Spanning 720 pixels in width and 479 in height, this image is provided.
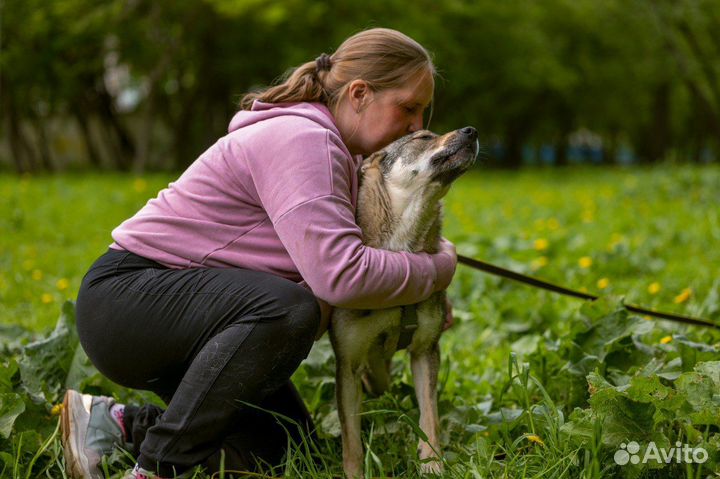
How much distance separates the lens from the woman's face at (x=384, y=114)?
2.83 m

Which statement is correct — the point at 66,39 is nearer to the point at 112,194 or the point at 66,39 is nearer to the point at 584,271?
the point at 112,194

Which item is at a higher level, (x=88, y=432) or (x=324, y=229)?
(x=324, y=229)

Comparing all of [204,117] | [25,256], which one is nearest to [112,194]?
[25,256]

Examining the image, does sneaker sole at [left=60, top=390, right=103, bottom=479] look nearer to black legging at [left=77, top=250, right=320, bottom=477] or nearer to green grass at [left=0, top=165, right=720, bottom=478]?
green grass at [left=0, top=165, right=720, bottom=478]

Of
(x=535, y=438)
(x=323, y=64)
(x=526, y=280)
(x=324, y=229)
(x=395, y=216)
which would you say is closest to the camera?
(x=324, y=229)

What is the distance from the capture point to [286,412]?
9.77 ft

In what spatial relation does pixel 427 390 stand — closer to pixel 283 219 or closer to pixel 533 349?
pixel 283 219

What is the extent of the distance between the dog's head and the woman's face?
0.09 m

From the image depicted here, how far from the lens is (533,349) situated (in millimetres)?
3971

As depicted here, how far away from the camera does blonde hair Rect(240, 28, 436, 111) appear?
2.80 metres

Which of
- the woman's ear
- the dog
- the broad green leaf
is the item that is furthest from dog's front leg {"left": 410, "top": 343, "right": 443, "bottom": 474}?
the broad green leaf

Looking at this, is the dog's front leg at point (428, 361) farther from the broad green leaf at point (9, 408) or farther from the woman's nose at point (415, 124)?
the broad green leaf at point (9, 408)

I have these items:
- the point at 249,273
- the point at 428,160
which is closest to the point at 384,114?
the point at 428,160

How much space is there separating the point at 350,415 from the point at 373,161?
893 mm
